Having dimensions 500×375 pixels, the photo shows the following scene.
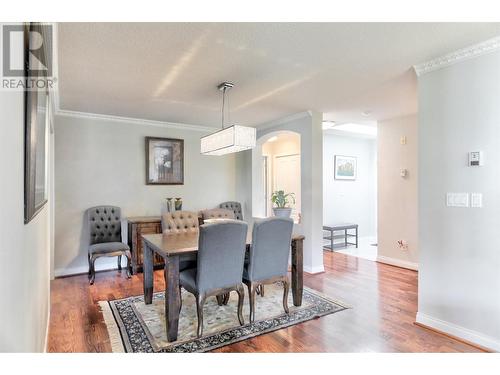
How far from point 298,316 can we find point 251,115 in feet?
9.92

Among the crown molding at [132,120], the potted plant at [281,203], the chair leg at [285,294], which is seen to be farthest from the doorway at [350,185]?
the chair leg at [285,294]

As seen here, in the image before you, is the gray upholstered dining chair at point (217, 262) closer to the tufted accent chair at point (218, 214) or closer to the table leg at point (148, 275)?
the table leg at point (148, 275)

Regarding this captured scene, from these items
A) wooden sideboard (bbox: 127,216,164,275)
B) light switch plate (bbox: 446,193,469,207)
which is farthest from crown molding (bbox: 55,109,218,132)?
light switch plate (bbox: 446,193,469,207)

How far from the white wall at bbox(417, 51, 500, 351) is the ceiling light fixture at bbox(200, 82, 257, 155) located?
1.63 m

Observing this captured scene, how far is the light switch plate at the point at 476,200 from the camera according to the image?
233 cm

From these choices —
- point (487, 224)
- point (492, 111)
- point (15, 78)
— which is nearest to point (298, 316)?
point (487, 224)

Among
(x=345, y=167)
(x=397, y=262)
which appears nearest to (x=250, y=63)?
(x=397, y=262)

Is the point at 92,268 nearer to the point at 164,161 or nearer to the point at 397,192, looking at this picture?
the point at 164,161

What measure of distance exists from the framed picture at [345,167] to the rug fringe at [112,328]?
5.31 m

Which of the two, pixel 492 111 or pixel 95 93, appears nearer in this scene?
pixel 492 111

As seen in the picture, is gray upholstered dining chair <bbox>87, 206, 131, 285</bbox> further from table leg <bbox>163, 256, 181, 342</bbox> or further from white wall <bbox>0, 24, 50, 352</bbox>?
white wall <bbox>0, 24, 50, 352</bbox>
